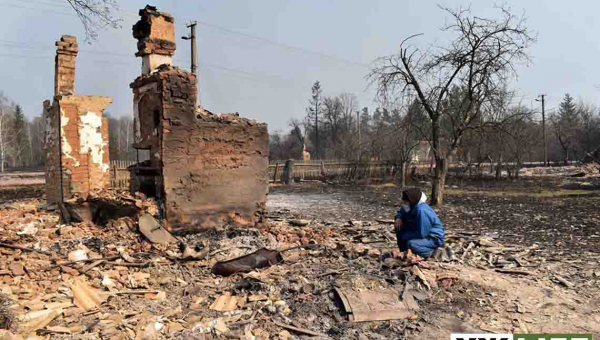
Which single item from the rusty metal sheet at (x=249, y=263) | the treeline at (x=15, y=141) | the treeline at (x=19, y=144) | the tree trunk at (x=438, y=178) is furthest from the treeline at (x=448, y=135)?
the treeline at (x=15, y=141)

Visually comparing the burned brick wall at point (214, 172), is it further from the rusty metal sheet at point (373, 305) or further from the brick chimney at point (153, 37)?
the rusty metal sheet at point (373, 305)

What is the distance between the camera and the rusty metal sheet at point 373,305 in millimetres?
4569

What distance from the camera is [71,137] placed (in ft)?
34.7

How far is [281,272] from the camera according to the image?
5.96 meters

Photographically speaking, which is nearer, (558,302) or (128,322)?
(128,322)

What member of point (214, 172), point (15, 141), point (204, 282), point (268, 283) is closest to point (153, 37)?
point (214, 172)

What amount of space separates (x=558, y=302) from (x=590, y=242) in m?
4.54

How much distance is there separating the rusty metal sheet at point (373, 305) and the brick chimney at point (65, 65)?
958cm

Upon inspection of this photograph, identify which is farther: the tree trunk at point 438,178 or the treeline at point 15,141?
the treeline at point 15,141

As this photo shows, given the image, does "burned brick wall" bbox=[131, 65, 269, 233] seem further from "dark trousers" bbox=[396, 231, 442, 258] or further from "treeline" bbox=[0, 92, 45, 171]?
"treeline" bbox=[0, 92, 45, 171]

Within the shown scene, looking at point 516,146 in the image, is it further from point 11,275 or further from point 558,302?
point 11,275

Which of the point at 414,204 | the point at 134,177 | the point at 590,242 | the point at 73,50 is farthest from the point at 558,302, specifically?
the point at 73,50

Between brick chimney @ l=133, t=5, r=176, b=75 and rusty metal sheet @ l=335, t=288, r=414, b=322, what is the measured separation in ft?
21.7

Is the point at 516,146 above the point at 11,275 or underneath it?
above
